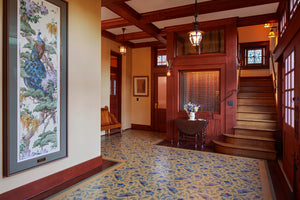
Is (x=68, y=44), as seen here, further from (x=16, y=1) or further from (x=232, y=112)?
(x=232, y=112)

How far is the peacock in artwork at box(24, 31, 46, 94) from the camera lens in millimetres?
2504

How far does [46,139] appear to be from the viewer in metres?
2.76

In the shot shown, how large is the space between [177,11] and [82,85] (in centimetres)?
264

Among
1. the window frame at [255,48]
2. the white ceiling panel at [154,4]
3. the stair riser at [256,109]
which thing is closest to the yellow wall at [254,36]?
the window frame at [255,48]

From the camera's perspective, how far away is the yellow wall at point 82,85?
313 centimetres

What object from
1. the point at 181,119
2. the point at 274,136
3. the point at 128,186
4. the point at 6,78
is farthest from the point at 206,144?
the point at 6,78

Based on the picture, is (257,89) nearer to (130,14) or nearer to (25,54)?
(130,14)

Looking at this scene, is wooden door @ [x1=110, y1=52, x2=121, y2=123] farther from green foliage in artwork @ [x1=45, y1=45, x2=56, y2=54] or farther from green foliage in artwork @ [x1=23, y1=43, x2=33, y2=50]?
green foliage in artwork @ [x1=23, y1=43, x2=33, y2=50]

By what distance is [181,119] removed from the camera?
5.28 metres

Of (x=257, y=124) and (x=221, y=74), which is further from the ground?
(x=221, y=74)

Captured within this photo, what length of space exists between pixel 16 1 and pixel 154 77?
522 centimetres

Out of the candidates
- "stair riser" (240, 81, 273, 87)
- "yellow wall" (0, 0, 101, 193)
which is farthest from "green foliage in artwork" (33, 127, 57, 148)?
"stair riser" (240, 81, 273, 87)

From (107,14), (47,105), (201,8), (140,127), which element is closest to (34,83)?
(47,105)

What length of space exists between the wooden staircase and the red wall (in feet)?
1.09
